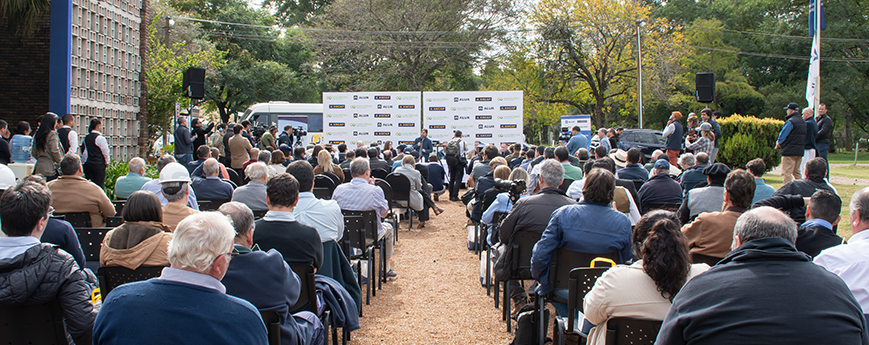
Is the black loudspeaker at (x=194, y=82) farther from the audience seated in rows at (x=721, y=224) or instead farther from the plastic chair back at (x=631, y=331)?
the plastic chair back at (x=631, y=331)

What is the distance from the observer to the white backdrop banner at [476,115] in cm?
1722

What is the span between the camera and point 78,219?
464 centimetres

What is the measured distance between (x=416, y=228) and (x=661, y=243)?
6.86 meters

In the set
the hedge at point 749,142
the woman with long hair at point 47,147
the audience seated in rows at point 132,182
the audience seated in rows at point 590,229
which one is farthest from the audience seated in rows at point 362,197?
the hedge at point 749,142

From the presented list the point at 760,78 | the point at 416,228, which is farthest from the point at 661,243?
the point at 760,78

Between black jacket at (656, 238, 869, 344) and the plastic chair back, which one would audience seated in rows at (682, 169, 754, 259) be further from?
black jacket at (656, 238, 869, 344)

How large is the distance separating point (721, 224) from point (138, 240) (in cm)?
348

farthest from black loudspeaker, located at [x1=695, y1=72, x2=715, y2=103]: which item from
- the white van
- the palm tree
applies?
the palm tree

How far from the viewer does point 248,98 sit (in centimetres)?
3391

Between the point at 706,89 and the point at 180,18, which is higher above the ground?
the point at 180,18

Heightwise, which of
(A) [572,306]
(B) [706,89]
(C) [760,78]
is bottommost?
(A) [572,306]

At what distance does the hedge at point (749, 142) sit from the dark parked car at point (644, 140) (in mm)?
4851

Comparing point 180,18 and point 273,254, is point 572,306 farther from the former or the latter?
point 180,18

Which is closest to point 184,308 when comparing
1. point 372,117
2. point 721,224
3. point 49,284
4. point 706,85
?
point 49,284
